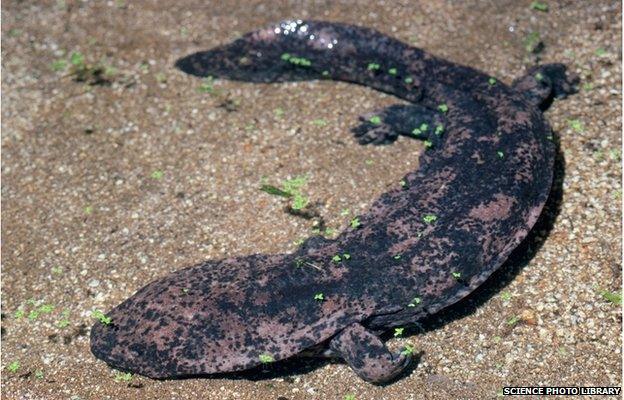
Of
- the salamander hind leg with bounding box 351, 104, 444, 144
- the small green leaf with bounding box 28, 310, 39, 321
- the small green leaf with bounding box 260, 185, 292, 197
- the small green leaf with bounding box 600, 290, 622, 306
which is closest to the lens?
the small green leaf with bounding box 600, 290, 622, 306

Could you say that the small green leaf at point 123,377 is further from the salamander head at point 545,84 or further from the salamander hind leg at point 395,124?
the salamander head at point 545,84

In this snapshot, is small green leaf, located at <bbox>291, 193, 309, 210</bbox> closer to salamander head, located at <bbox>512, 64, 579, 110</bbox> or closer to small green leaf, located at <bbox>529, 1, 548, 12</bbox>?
salamander head, located at <bbox>512, 64, 579, 110</bbox>

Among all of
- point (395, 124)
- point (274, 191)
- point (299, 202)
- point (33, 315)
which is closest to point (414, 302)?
point (299, 202)

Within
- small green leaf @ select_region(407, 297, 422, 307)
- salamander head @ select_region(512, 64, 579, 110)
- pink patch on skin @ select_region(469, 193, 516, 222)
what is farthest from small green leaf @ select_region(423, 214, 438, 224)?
salamander head @ select_region(512, 64, 579, 110)

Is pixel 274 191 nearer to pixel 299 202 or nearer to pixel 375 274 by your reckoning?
pixel 299 202

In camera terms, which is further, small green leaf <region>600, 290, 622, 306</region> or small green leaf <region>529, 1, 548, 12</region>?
small green leaf <region>529, 1, 548, 12</region>

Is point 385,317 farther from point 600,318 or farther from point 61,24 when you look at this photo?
point 61,24

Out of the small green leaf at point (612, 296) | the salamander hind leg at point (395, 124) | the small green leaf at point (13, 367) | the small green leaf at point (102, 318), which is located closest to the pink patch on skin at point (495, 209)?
the small green leaf at point (612, 296)
